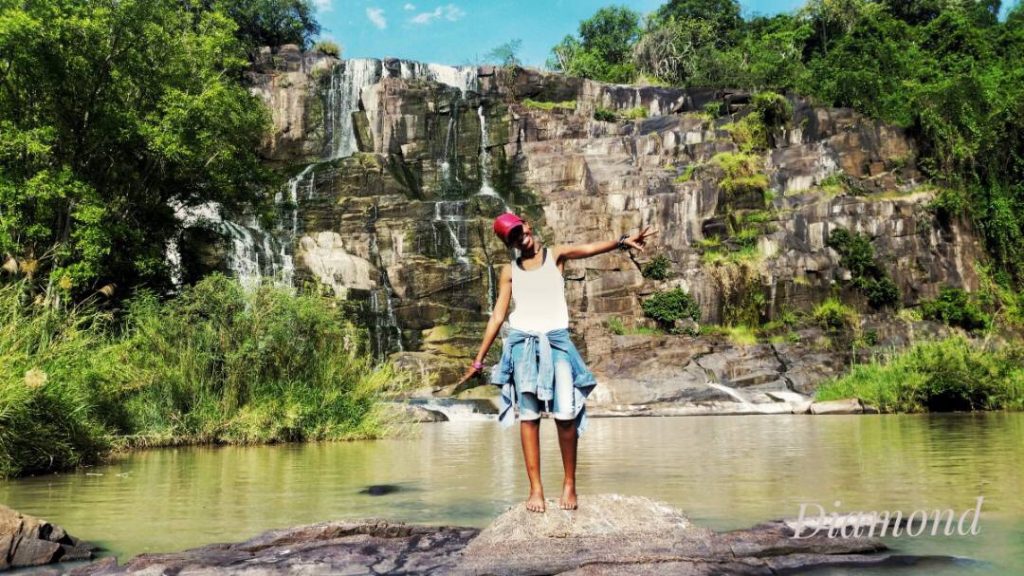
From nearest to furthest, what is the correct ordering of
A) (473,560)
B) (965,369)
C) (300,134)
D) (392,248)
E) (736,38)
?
1. (473,560)
2. (965,369)
3. (392,248)
4. (300,134)
5. (736,38)

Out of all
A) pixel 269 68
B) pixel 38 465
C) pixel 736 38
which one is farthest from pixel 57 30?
pixel 736 38

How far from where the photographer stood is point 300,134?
39.8 m

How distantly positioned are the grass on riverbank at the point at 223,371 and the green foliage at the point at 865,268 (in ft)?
87.7

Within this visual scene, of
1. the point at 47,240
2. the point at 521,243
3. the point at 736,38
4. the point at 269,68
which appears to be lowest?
the point at 521,243

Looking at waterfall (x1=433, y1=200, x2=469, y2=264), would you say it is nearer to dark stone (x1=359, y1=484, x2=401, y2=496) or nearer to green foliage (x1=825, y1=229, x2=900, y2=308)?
green foliage (x1=825, y1=229, x2=900, y2=308)

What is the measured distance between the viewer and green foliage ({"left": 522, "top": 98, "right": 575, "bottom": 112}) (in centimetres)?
4275

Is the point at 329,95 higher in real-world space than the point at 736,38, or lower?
lower

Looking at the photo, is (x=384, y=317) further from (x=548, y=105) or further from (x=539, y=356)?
(x=539, y=356)

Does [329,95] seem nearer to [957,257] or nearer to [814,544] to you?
[957,257]

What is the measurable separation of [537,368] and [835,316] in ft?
102

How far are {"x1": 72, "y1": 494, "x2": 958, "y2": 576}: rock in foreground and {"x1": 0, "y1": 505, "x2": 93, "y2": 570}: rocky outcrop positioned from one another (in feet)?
1.77

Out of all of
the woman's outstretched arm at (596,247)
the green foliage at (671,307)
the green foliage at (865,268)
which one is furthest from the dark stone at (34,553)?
the green foliage at (865,268)

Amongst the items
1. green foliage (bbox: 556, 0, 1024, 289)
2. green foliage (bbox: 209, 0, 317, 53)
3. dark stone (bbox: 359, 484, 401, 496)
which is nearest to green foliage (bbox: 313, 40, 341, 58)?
green foliage (bbox: 209, 0, 317, 53)

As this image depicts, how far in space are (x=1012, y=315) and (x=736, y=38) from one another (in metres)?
31.8
